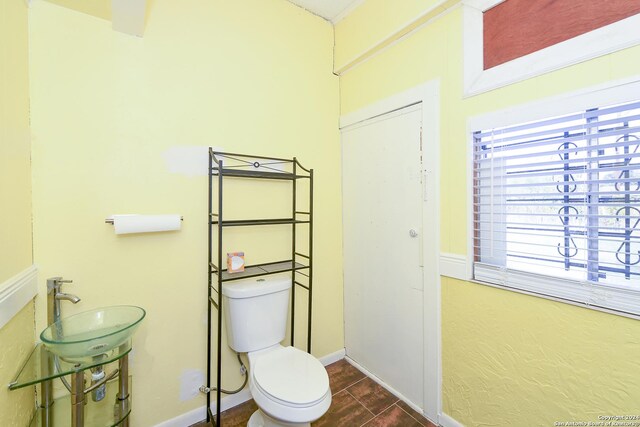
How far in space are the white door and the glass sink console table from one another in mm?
1448

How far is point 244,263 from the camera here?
1.74m

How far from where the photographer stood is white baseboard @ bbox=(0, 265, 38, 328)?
925 millimetres

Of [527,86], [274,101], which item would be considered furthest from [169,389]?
[527,86]

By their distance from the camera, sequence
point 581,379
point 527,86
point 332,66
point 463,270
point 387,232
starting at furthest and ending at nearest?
point 332,66
point 387,232
point 463,270
point 527,86
point 581,379

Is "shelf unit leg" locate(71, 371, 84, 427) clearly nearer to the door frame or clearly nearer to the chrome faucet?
the chrome faucet

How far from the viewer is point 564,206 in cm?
116

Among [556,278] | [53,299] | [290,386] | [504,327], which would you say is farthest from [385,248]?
[53,299]

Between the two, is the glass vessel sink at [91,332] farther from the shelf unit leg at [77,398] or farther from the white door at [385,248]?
the white door at [385,248]

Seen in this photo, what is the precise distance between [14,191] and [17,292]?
0.38m

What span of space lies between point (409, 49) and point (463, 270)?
1332 mm

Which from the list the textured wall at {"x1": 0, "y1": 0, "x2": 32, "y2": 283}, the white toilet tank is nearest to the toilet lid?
the white toilet tank

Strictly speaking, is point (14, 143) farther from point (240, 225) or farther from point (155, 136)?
point (240, 225)

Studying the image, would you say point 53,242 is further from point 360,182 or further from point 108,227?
point 360,182

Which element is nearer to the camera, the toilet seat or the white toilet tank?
the toilet seat
